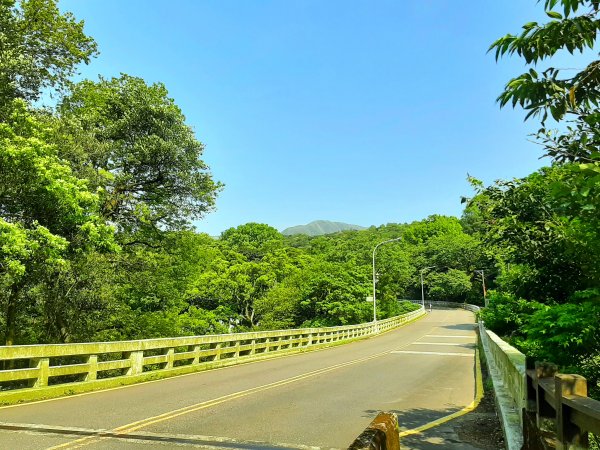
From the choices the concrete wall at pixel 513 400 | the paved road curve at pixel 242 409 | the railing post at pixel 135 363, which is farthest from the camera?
the railing post at pixel 135 363

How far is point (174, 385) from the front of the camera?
12039mm

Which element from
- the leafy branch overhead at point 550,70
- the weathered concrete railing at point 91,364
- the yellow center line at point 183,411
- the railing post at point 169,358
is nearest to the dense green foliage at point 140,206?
the leafy branch overhead at point 550,70

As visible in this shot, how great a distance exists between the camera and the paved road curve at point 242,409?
670 cm

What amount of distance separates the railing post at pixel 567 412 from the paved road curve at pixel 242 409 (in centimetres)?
404

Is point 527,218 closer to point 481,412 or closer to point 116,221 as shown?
point 481,412

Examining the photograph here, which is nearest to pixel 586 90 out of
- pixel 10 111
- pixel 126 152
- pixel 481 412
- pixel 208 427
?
Answer: pixel 208 427

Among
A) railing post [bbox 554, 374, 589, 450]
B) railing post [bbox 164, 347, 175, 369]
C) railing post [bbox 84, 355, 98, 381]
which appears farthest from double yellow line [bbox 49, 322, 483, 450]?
railing post [bbox 554, 374, 589, 450]

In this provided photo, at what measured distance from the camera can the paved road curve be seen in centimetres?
670

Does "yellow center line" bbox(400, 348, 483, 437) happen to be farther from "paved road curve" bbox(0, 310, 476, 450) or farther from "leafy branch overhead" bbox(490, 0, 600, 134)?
"leafy branch overhead" bbox(490, 0, 600, 134)

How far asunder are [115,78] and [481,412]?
59.9ft

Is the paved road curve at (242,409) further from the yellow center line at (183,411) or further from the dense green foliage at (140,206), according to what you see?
the dense green foliage at (140,206)

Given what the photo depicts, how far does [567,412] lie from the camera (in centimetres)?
296

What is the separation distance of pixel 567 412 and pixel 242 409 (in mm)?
6903

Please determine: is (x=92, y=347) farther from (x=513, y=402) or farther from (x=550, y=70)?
(x=550, y=70)
